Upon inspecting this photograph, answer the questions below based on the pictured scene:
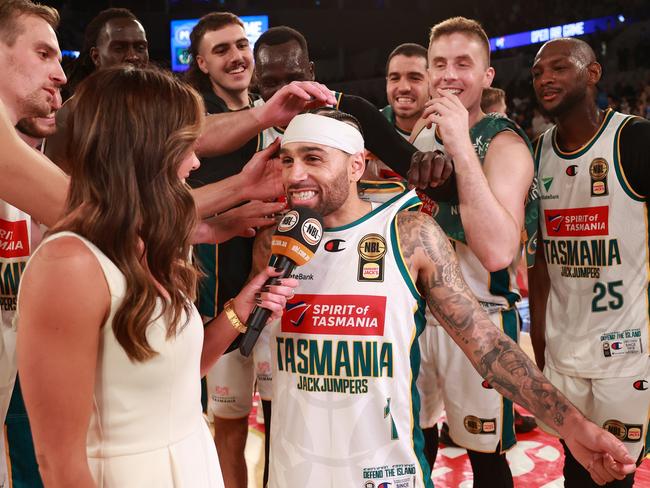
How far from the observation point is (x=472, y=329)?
7.11 ft

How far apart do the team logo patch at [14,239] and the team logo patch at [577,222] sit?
226 cm

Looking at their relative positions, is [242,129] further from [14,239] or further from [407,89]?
[407,89]

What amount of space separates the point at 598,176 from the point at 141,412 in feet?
7.73

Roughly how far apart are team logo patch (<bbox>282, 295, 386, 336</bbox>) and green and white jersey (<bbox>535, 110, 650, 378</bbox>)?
1.38 meters

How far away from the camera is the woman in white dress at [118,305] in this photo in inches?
54.1

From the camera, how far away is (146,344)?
58.4 inches

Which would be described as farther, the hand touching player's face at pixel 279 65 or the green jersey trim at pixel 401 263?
the hand touching player's face at pixel 279 65

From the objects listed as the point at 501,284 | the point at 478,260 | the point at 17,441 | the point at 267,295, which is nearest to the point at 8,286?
the point at 17,441

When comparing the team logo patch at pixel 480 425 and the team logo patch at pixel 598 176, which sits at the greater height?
the team logo patch at pixel 598 176

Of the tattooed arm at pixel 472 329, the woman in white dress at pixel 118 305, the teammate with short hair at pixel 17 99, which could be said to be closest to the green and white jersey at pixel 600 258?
the tattooed arm at pixel 472 329

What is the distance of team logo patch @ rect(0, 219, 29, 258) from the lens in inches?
98.1

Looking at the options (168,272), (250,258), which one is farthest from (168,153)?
(250,258)

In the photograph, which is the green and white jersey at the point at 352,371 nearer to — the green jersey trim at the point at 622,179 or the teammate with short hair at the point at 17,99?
the teammate with short hair at the point at 17,99

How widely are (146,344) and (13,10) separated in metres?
1.66
